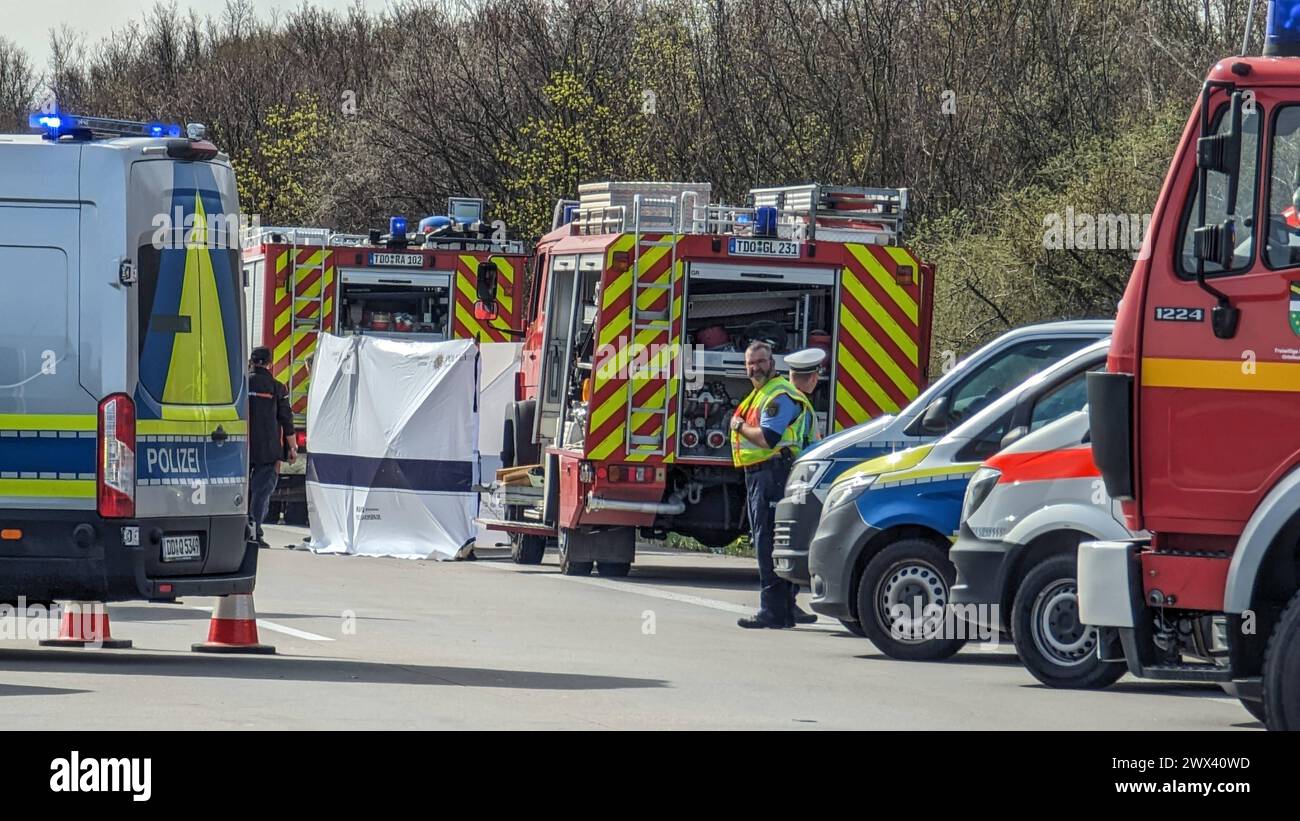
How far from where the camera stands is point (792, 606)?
1503cm

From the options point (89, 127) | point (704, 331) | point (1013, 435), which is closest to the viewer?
point (89, 127)

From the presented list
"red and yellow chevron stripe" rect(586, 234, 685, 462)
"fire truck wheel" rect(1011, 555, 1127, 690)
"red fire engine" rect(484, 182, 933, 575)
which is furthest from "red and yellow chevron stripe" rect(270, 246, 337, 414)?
"fire truck wheel" rect(1011, 555, 1127, 690)

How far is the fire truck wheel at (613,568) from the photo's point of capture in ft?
63.3

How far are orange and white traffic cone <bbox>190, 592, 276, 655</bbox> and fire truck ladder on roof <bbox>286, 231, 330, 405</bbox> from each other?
12.7 metres

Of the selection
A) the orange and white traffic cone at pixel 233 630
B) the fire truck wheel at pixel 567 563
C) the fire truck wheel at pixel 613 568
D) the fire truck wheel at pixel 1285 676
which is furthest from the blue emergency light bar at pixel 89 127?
the fire truck wheel at pixel 613 568

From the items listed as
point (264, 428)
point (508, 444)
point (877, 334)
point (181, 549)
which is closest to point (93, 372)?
point (181, 549)

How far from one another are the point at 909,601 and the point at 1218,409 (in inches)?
188

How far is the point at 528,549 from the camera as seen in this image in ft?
67.7

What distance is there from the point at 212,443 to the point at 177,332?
634 millimetres

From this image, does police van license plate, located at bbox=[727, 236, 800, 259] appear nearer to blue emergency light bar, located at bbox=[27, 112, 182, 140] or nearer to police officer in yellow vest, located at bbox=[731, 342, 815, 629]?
police officer in yellow vest, located at bbox=[731, 342, 815, 629]

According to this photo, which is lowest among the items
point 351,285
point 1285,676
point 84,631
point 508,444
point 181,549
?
point 84,631

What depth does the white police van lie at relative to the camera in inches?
426

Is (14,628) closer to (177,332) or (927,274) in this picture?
(177,332)

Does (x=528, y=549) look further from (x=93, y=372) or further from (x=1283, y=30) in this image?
(x=1283, y=30)
